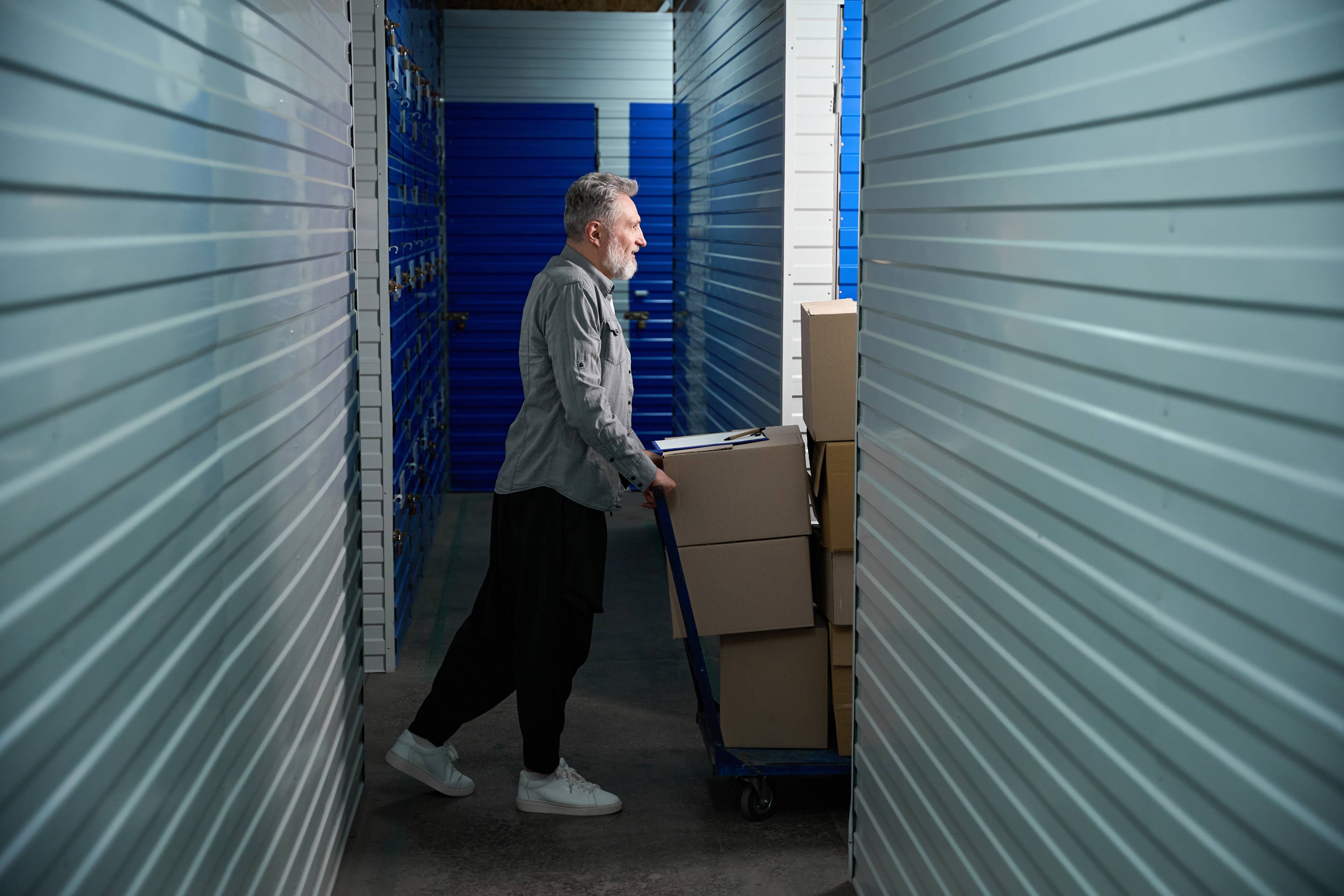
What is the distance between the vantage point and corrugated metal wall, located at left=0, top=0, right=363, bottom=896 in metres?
1.23

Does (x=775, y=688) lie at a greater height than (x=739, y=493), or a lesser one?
lesser

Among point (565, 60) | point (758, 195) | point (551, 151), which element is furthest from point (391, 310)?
point (565, 60)

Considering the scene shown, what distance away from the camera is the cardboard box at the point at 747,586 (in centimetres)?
338

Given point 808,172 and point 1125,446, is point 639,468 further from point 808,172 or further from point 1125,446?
point 1125,446

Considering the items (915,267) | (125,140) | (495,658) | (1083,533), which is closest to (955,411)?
(915,267)

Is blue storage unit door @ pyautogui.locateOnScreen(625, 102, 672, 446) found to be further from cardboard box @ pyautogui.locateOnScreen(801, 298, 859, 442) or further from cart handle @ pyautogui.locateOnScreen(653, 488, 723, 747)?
cardboard box @ pyautogui.locateOnScreen(801, 298, 859, 442)

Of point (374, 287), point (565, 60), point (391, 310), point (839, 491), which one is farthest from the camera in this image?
point (565, 60)

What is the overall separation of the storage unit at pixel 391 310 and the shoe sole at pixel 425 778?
3.01ft

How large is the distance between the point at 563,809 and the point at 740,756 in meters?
0.55

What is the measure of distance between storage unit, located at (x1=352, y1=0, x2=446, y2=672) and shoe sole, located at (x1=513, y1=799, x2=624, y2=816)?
1174mm

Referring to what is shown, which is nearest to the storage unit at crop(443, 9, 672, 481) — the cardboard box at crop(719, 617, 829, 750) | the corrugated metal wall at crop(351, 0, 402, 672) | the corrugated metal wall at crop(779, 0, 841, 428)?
the corrugated metal wall at crop(351, 0, 402, 672)

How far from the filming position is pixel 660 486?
3.27 metres

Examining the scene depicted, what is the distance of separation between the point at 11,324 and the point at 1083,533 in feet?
4.34

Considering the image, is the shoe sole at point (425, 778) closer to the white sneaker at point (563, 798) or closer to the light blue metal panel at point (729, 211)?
the white sneaker at point (563, 798)
